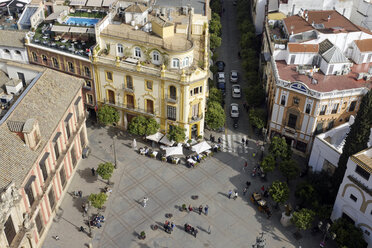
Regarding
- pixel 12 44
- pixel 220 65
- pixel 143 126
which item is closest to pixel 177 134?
pixel 143 126

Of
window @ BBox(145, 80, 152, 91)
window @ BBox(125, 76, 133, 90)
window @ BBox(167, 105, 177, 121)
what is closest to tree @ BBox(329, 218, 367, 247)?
window @ BBox(167, 105, 177, 121)

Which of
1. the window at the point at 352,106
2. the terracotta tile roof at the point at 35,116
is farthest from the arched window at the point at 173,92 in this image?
the window at the point at 352,106

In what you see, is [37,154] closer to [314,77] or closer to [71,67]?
[71,67]

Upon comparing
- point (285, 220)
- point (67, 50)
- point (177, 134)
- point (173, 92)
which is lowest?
point (285, 220)

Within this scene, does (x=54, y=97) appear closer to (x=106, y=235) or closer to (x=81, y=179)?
(x=81, y=179)

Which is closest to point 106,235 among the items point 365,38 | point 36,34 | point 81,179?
point 81,179

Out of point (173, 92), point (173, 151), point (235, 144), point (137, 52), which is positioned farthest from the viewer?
point (235, 144)

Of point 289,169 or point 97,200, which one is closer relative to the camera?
point 97,200

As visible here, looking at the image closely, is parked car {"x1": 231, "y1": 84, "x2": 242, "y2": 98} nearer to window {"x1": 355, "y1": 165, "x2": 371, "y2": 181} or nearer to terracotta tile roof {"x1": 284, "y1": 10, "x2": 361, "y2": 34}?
terracotta tile roof {"x1": 284, "y1": 10, "x2": 361, "y2": 34}
